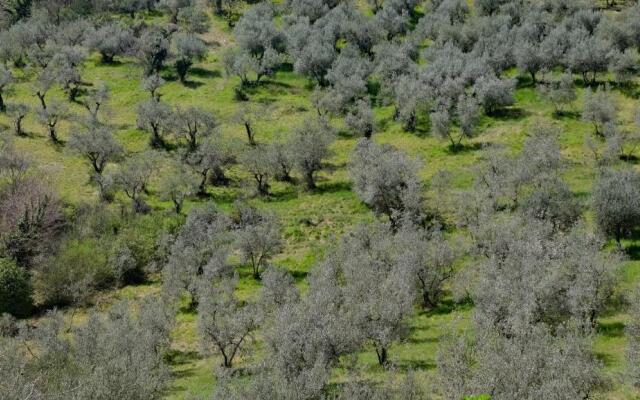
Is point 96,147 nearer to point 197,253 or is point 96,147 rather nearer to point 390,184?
point 197,253

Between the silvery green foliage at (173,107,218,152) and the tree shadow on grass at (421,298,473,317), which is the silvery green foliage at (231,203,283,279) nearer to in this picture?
the tree shadow on grass at (421,298,473,317)

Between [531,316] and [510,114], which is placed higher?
[531,316]

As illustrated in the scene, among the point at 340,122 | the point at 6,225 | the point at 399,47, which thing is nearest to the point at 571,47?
the point at 399,47

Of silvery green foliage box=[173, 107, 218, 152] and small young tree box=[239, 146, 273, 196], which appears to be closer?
small young tree box=[239, 146, 273, 196]

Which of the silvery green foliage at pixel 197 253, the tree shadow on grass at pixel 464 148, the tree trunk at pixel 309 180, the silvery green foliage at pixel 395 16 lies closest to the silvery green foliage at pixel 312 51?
the silvery green foliage at pixel 395 16

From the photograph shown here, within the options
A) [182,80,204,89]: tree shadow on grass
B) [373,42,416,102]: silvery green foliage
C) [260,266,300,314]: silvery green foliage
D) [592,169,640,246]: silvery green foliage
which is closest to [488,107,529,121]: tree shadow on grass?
[373,42,416,102]: silvery green foliage

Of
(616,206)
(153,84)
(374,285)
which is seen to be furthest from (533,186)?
(153,84)
